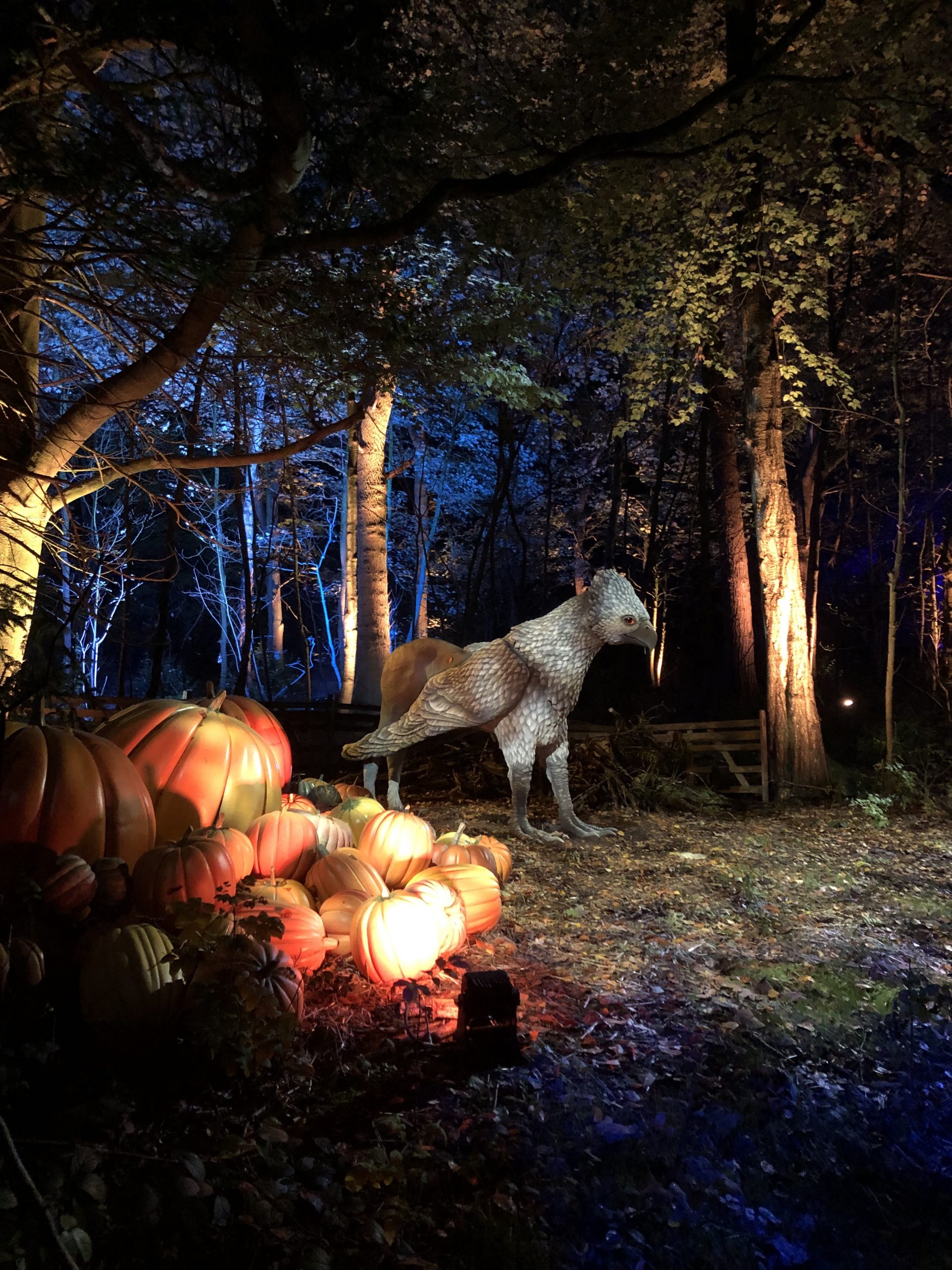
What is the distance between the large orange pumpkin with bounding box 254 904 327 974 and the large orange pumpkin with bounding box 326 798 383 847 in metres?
1.43

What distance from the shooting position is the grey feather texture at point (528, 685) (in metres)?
5.98

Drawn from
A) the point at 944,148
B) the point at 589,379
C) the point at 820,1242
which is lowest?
the point at 820,1242

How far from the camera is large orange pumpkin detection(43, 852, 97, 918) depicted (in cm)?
262

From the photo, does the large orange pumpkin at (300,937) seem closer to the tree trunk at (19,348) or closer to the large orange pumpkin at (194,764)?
the large orange pumpkin at (194,764)

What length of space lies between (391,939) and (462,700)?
10.3 feet

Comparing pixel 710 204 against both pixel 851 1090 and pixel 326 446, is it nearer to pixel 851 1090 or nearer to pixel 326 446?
pixel 851 1090

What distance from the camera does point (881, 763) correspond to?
9.37 metres

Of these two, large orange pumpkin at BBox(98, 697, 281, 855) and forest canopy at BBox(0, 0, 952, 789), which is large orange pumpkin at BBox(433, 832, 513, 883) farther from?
forest canopy at BBox(0, 0, 952, 789)

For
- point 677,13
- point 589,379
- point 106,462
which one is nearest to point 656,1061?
point 106,462

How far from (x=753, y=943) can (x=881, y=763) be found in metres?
6.38

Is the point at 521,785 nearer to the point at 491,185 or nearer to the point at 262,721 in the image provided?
the point at 262,721

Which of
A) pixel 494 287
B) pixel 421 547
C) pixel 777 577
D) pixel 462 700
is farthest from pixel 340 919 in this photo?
pixel 421 547

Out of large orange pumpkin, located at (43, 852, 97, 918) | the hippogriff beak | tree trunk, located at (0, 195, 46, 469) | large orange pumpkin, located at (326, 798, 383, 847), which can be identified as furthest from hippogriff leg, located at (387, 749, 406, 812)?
large orange pumpkin, located at (43, 852, 97, 918)

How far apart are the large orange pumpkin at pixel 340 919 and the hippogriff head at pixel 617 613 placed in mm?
3210
